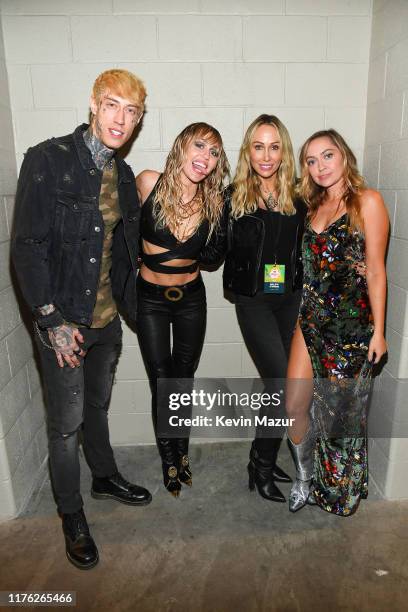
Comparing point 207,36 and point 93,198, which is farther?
point 207,36

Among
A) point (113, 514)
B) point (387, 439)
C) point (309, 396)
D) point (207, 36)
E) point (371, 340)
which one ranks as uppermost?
point (207, 36)

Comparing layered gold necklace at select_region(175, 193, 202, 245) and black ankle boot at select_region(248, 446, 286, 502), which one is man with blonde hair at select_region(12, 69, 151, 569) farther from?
black ankle boot at select_region(248, 446, 286, 502)

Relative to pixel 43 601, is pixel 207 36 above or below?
above

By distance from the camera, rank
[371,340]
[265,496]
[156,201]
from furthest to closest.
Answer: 1. [265,496]
2. [156,201]
3. [371,340]

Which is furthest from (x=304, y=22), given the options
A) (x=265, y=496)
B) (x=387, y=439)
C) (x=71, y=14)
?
(x=265, y=496)

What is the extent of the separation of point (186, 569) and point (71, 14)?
299 cm

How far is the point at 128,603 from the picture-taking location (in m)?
1.89

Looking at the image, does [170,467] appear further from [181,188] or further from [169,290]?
[181,188]

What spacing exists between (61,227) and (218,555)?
172cm

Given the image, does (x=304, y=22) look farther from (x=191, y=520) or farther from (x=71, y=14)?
(x=191, y=520)

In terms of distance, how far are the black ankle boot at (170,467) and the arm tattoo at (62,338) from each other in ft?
3.29

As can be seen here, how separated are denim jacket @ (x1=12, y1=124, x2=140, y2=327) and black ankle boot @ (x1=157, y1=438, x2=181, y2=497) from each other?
1.01m

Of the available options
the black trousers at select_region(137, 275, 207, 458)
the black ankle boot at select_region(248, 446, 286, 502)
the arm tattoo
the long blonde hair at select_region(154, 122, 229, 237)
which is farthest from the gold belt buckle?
the black ankle boot at select_region(248, 446, 286, 502)

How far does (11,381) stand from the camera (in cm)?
243
